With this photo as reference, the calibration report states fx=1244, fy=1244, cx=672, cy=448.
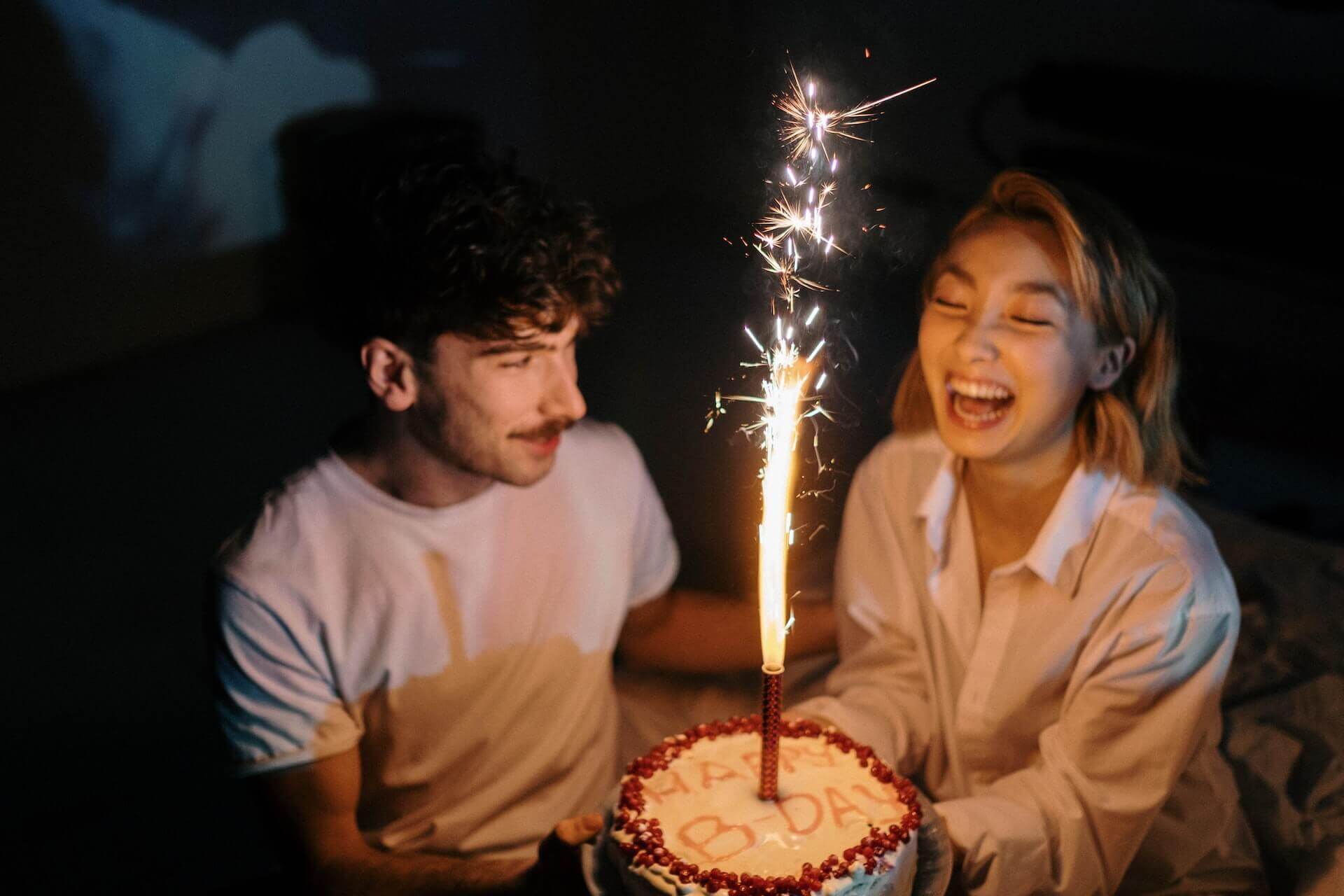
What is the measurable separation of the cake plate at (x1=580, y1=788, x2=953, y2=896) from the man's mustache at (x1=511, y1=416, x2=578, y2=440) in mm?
503

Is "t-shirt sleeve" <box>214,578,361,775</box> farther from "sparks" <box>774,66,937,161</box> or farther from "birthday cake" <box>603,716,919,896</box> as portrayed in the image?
"sparks" <box>774,66,937,161</box>

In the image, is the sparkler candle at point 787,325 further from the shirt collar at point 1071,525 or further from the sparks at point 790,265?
the shirt collar at point 1071,525

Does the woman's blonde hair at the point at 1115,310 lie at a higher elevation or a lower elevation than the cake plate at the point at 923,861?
higher

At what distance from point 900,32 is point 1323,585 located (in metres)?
1.41

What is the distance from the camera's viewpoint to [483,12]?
72.2 inches

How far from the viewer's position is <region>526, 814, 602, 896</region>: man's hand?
5.14 feet

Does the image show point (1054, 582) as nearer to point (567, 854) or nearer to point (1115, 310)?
point (1115, 310)

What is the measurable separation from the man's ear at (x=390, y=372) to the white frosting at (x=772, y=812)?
1.96 ft

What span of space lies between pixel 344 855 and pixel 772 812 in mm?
605

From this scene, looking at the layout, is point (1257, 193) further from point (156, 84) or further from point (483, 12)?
point (156, 84)

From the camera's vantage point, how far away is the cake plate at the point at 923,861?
1.50 m

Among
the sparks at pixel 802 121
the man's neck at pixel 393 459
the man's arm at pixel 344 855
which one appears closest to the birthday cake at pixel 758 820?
the man's arm at pixel 344 855

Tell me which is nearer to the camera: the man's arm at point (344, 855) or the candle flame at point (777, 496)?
the candle flame at point (777, 496)

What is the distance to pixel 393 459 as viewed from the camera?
67.5 inches
